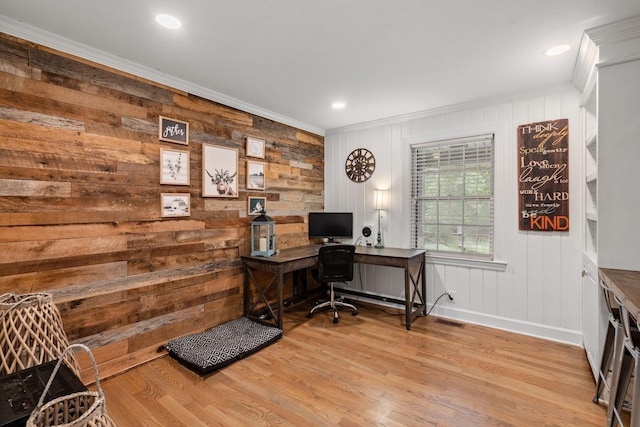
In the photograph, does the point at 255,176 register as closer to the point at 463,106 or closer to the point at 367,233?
the point at 367,233

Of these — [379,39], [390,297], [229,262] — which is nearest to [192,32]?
[379,39]

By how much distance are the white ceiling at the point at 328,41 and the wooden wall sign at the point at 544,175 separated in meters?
0.47

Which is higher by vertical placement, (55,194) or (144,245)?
(55,194)

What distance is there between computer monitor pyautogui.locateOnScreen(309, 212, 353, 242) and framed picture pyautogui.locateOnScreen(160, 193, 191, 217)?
1873mm

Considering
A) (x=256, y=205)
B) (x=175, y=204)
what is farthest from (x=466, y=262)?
(x=175, y=204)

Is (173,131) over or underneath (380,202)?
over

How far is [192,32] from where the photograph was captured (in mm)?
2139

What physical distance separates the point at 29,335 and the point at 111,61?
2.07 metres

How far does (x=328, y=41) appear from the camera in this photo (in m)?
2.25

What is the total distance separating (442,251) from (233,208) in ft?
8.52

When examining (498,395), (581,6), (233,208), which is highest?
(581,6)

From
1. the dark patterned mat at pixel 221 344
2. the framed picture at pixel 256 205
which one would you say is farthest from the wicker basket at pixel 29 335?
the framed picture at pixel 256 205

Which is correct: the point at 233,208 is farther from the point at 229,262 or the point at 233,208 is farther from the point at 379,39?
the point at 379,39

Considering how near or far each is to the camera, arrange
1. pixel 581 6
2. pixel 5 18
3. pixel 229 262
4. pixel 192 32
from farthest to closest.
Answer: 1. pixel 229 262
2. pixel 192 32
3. pixel 5 18
4. pixel 581 6
